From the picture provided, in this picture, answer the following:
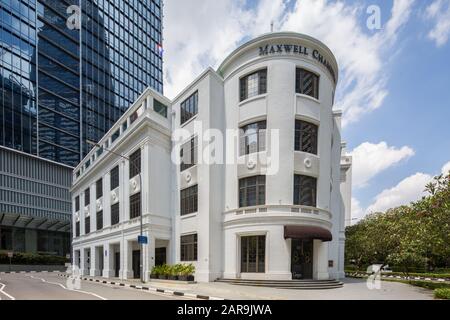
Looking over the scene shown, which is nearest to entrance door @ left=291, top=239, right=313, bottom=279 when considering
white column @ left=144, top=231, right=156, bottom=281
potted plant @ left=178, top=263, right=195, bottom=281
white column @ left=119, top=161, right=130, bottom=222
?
potted plant @ left=178, top=263, right=195, bottom=281

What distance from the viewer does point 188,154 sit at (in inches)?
985

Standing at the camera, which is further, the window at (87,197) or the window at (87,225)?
the window at (87,197)

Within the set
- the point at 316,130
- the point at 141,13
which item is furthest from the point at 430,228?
the point at 141,13

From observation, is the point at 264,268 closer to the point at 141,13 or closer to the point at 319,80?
the point at 319,80

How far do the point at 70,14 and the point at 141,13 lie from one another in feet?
68.8

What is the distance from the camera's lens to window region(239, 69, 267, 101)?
2259 cm

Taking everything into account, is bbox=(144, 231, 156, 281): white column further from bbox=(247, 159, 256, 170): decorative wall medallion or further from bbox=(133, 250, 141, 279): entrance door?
bbox=(247, 159, 256, 170): decorative wall medallion

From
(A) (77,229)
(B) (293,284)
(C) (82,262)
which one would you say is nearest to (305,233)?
(B) (293,284)

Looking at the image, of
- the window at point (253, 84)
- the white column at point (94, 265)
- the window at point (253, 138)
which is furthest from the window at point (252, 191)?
the white column at point (94, 265)

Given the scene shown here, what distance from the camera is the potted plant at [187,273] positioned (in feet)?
67.5

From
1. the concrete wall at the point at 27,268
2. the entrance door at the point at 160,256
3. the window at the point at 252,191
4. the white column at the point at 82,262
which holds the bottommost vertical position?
the concrete wall at the point at 27,268

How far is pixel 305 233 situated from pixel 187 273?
8264 millimetres

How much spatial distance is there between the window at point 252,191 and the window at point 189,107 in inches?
272

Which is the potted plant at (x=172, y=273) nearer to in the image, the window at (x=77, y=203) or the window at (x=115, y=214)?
the window at (x=115, y=214)
